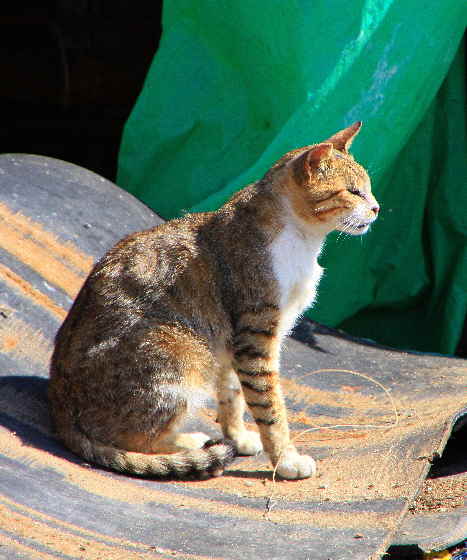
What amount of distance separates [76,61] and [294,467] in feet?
14.3

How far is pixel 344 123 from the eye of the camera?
4.32 meters

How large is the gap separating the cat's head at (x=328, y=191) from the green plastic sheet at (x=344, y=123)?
1.19m

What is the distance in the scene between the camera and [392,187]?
5074mm

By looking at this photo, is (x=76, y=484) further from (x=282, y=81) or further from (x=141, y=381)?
(x=282, y=81)

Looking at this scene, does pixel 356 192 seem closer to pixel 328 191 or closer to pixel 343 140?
pixel 328 191

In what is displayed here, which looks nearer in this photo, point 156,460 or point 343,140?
point 156,460

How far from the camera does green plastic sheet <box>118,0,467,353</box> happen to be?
421 cm

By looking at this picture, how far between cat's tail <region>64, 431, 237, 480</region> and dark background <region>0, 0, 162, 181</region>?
13.2 feet

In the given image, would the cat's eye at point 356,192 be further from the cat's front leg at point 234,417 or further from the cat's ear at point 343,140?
the cat's front leg at point 234,417

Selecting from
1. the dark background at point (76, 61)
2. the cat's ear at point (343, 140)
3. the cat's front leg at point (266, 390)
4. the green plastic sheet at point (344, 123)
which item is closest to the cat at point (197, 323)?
the cat's front leg at point (266, 390)

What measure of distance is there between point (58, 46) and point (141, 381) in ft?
13.7

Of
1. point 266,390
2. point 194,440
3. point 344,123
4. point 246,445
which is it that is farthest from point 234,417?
point 344,123

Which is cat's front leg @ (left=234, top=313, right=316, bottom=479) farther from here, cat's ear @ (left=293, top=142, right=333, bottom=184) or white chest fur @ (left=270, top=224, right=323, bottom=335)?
cat's ear @ (left=293, top=142, right=333, bottom=184)

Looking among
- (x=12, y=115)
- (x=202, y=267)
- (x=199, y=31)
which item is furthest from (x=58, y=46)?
(x=202, y=267)
